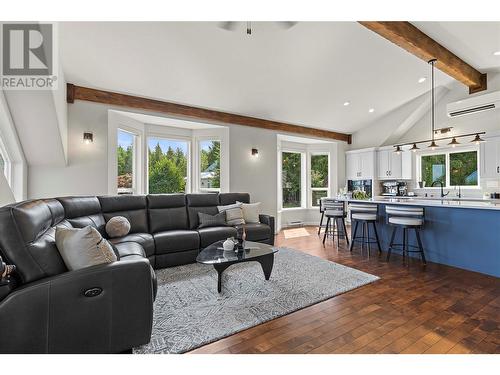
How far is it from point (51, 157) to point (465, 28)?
20.2 ft

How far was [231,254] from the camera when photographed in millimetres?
2682

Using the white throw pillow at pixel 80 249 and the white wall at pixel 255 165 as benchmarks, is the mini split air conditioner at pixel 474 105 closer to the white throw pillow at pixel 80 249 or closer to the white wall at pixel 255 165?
the white wall at pixel 255 165

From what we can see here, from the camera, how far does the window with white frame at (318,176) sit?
7418 millimetres

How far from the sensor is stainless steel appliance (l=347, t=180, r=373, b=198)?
22.5 ft

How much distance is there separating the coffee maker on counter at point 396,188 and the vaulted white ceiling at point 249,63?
2225mm

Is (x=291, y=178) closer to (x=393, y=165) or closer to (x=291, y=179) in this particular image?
(x=291, y=179)

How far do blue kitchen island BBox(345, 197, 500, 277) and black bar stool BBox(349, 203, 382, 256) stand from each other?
1.46 feet

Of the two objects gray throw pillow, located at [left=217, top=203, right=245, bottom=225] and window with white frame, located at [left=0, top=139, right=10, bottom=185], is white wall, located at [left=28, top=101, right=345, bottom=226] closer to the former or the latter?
window with white frame, located at [left=0, top=139, right=10, bottom=185]

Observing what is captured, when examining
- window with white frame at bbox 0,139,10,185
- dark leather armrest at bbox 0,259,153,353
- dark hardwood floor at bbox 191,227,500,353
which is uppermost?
window with white frame at bbox 0,139,10,185

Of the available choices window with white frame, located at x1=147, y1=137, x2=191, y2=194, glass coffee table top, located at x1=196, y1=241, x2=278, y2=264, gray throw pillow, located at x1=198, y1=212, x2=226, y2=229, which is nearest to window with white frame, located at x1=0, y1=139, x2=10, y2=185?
window with white frame, located at x1=147, y1=137, x2=191, y2=194

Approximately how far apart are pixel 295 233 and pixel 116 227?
4.01 metres

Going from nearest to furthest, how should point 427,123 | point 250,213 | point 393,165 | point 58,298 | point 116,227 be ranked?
point 58,298, point 116,227, point 250,213, point 427,123, point 393,165

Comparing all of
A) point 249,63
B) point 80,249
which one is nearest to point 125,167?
point 249,63
